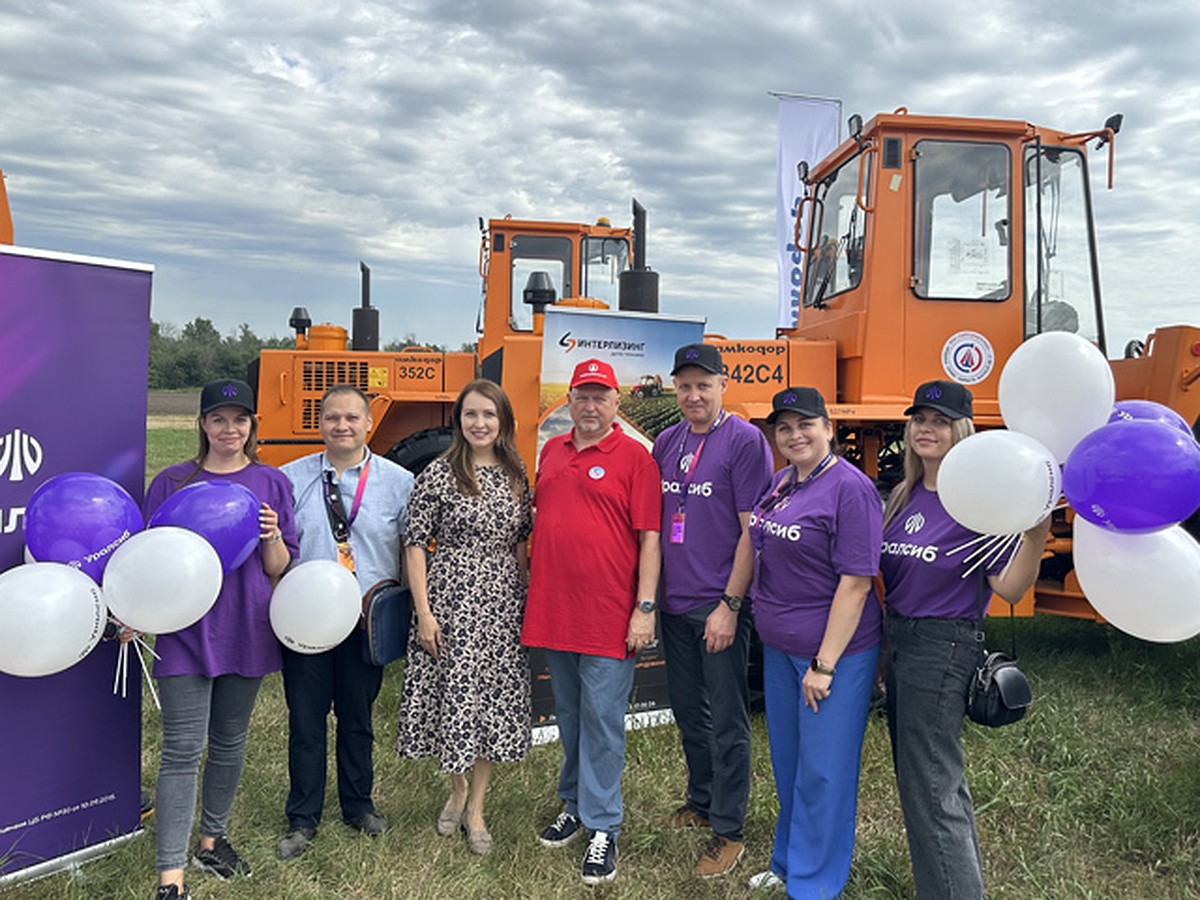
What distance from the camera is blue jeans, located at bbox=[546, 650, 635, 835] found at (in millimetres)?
2943

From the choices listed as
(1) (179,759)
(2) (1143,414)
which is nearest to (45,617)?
(1) (179,759)

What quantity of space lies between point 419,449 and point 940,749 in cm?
469

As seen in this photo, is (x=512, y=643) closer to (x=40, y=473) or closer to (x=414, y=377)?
(x=40, y=473)

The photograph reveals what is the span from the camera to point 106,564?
2486 mm

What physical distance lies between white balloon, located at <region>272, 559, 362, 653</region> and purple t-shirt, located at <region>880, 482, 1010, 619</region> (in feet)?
5.50

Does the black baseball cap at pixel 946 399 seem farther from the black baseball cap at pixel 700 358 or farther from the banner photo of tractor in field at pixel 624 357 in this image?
the banner photo of tractor in field at pixel 624 357

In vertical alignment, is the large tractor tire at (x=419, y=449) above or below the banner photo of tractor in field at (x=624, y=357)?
below

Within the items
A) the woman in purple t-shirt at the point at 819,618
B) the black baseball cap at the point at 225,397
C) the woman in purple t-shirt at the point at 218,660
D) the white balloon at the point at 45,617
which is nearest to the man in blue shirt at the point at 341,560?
the woman in purple t-shirt at the point at 218,660

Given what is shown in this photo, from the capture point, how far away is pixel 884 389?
4613mm

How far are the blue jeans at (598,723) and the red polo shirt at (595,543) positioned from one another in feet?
0.30

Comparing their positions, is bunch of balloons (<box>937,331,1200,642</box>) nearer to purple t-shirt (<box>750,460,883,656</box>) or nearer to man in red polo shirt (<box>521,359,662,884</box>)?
purple t-shirt (<box>750,460,883,656</box>)

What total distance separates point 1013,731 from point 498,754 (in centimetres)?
257

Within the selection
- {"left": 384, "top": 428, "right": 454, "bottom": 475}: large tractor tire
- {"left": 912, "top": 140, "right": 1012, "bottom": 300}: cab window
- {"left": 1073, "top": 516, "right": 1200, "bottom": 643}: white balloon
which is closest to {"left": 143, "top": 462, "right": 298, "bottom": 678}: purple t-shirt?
{"left": 1073, "top": 516, "right": 1200, "bottom": 643}: white balloon

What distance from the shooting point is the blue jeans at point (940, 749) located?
2.33 metres
